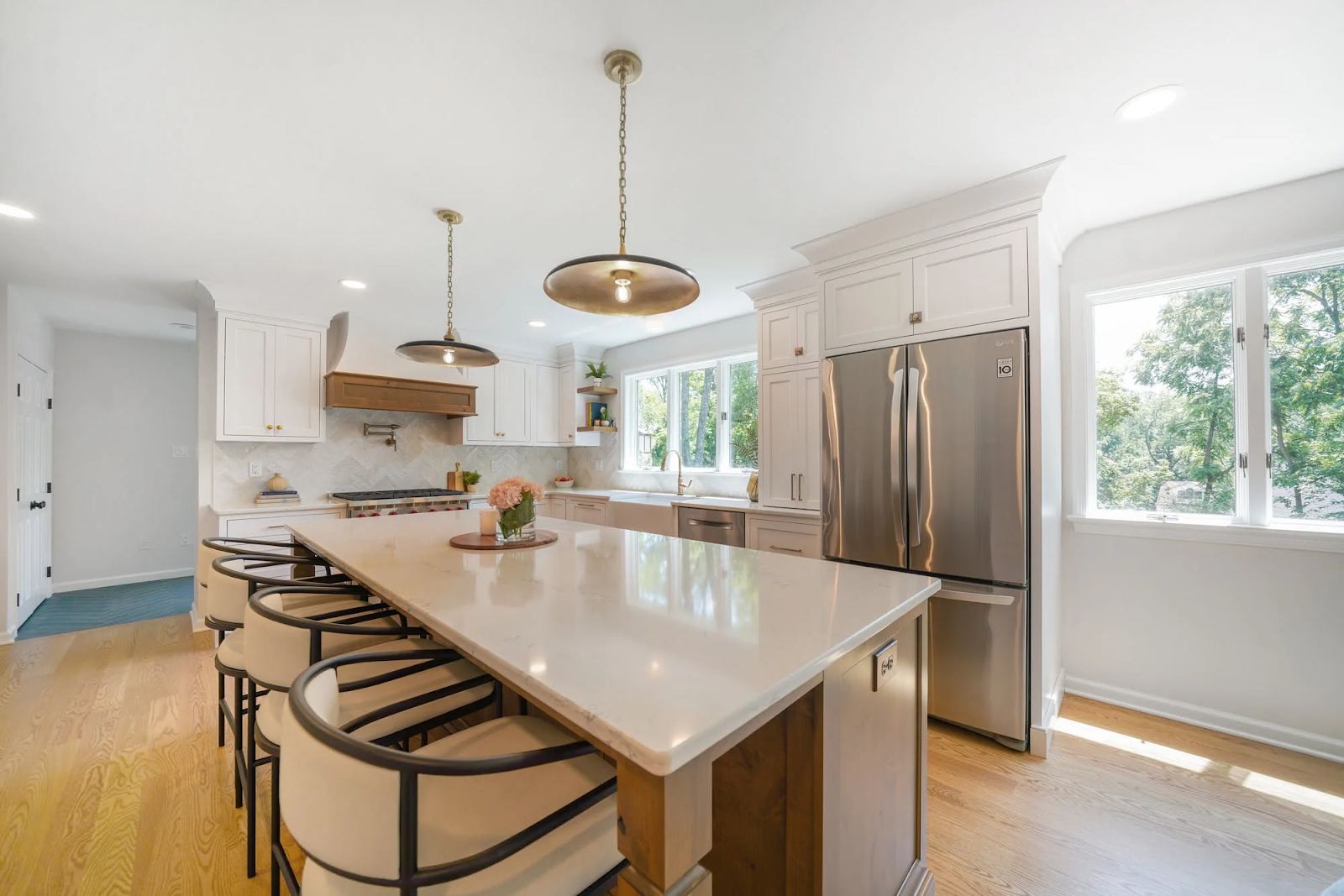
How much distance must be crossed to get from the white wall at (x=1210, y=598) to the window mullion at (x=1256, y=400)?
0.46 ft

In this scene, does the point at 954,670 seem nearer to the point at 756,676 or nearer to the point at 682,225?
the point at 756,676

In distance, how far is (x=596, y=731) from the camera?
2.33 feet

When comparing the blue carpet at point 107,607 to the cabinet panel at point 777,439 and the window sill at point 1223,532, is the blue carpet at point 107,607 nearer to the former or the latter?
the cabinet panel at point 777,439

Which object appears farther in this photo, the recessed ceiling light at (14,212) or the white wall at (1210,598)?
the recessed ceiling light at (14,212)

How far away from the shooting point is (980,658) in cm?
231

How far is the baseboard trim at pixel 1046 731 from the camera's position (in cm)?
222

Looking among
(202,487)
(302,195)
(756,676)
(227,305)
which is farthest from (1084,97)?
(202,487)

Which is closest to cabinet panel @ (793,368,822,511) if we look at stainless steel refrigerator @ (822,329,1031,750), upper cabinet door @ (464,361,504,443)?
stainless steel refrigerator @ (822,329,1031,750)

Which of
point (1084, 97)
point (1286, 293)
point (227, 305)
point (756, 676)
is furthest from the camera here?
point (227, 305)

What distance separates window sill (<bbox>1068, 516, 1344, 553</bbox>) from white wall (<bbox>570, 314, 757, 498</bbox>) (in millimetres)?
2325

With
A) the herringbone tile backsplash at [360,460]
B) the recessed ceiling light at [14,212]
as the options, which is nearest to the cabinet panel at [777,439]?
the herringbone tile backsplash at [360,460]

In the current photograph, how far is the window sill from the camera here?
2184 mm

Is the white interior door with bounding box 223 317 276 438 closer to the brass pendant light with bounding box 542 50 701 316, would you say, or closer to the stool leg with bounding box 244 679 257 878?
the stool leg with bounding box 244 679 257 878

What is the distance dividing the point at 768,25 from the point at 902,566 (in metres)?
2.24
